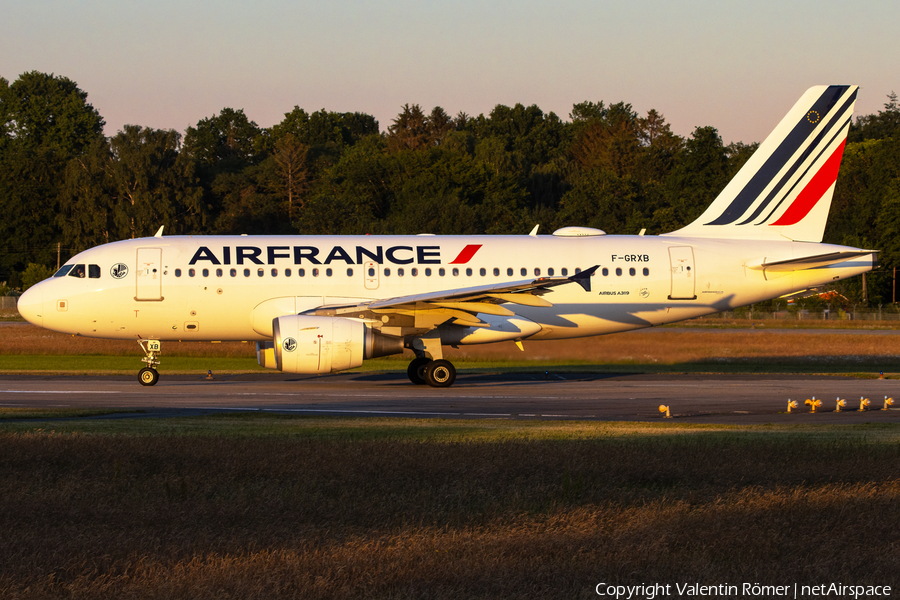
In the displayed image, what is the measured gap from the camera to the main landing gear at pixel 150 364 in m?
23.7

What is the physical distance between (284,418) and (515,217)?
68.7m

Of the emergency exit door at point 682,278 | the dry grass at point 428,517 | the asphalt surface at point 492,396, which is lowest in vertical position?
the asphalt surface at point 492,396

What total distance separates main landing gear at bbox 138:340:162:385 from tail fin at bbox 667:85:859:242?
1469cm

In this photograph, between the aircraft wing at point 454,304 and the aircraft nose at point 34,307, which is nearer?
the aircraft wing at point 454,304

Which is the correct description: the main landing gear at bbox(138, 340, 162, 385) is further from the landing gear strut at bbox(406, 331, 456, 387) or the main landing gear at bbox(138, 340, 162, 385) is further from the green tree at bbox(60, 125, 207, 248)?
the green tree at bbox(60, 125, 207, 248)

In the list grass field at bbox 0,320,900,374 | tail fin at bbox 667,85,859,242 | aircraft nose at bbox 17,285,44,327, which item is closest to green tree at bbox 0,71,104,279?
grass field at bbox 0,320,900,374

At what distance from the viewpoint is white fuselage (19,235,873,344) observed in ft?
80.1

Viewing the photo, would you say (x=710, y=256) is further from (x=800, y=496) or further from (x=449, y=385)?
(x=800, y=496)

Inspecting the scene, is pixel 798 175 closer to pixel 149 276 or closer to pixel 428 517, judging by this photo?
pixel 149 276

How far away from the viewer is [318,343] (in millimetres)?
22031

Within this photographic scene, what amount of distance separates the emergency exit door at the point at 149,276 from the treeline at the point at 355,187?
4926 centimetres

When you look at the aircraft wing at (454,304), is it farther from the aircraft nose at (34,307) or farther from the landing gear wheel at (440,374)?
the aircraft nose at (34,307)

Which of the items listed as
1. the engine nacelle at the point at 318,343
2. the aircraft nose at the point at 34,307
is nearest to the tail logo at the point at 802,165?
the engine nacelle at the point at 318,343

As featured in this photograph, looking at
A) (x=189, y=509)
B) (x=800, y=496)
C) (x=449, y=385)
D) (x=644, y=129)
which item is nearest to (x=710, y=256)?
(x=449, y=385)
